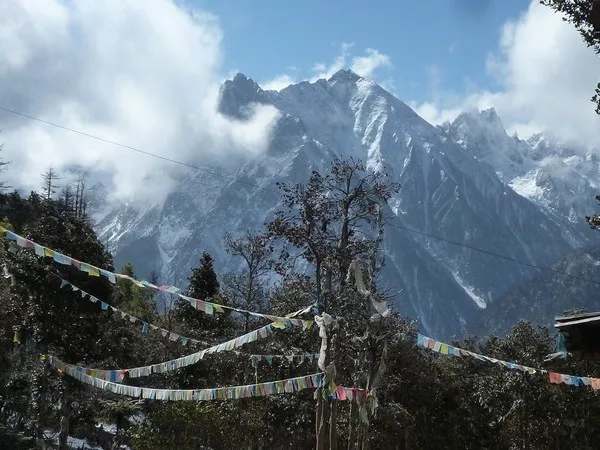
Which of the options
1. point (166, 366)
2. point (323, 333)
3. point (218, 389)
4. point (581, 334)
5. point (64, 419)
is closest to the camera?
point (581, 334)

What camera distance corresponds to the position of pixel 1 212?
4128 cm

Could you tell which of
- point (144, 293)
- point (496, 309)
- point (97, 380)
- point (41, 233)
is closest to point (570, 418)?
point (97, 380)

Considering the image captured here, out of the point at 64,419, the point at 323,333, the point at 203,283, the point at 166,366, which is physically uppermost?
the point at 203,283

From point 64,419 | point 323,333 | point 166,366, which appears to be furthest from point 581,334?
point 64,419

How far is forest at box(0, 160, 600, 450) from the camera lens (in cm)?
1320

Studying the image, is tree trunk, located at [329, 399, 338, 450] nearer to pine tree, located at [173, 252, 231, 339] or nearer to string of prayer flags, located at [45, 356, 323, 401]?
string of prayer flags, located at [45, 356, 323, 401]

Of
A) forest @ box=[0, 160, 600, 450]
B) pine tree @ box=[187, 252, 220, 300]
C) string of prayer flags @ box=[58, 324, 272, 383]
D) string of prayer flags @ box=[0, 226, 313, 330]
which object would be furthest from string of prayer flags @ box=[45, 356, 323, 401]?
pine tree @ box=[187, 252, 220, 300]

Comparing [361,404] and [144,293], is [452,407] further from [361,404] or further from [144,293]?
[144,293]

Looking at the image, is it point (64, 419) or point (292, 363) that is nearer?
point (64, 419)

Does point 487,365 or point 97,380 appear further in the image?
point 487,365

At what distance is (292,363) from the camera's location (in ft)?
62.6

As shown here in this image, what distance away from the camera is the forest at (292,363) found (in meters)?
13.2

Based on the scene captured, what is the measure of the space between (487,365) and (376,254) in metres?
13.7

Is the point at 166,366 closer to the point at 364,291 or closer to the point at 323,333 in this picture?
the point at 323,333
